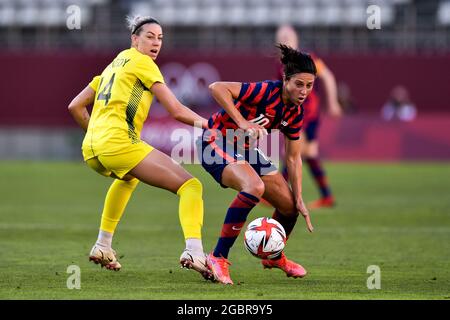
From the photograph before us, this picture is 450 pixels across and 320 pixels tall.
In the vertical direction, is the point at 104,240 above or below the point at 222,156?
below

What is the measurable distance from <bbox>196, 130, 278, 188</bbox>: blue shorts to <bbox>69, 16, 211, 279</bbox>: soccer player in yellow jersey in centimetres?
30

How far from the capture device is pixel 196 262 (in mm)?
7637

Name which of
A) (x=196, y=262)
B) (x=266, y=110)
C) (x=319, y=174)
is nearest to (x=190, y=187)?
(x=196, y=262)

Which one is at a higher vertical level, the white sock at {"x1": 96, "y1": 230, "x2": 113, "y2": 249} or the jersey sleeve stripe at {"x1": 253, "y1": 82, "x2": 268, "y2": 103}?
the jersey sleeve stripe at {"x1": 253, "y1": 82, "x2": 268, "y2": 103}

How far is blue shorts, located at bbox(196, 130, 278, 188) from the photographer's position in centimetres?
811

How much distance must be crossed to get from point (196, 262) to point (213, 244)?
282cm

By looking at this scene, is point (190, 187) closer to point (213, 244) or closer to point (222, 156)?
point (222, 156)

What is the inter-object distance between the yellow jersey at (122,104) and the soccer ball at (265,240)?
48.2 inches

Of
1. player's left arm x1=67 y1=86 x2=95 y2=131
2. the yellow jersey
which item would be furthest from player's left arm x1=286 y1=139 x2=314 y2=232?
player's left arm x1=67 y1=86 x2=95 y2=131

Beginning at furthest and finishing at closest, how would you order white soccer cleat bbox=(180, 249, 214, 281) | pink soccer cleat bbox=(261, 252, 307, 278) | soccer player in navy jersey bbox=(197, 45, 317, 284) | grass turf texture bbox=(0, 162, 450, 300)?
pink soccer cleat bbox=(261, 252, 307, 278) → soccer player in navy jersey bbox=(197, 45, 317, 284) → white soccer cleat bbox=(180, 249, 214, 281) → grass turf texture bbox=(0, 162, 450, 300)

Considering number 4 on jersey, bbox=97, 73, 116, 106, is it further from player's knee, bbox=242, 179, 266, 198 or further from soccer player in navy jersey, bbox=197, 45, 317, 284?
player's knee, bbox=242, 179, 266, 198

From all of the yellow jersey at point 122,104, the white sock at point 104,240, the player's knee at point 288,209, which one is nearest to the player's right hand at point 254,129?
the yellow jersey at point 122,104

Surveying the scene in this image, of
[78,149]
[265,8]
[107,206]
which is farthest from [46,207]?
[265,8]
